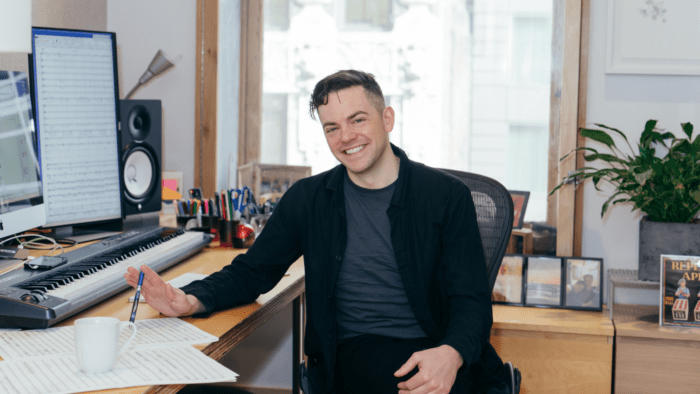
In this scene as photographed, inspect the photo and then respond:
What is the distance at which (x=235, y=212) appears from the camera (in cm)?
192

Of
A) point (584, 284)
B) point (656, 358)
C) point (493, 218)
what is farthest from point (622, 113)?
point (493, 218)

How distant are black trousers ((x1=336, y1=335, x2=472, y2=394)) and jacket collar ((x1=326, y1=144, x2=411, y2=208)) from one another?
309 mm

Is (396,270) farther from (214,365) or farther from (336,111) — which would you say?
(214,365)

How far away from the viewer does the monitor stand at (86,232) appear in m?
1.78

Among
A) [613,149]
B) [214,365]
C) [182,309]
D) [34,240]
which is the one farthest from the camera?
[613,149]

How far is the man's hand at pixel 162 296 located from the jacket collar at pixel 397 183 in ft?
1.41

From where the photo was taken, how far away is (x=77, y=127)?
70.7 inches

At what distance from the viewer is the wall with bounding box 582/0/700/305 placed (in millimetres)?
2238

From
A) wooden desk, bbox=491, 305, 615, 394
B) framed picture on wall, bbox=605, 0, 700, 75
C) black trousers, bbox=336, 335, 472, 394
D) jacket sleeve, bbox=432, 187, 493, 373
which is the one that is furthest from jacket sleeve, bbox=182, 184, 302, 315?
framed picture on wall, bbox=605, 0, 700, 75

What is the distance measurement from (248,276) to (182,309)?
0.21m

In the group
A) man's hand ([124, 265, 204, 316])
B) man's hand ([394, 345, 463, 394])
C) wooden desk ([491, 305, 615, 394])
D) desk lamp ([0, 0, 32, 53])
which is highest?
desk lamp ([0, 0, 32, 53])

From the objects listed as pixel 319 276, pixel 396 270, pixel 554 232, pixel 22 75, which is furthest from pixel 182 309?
pixel 554 232

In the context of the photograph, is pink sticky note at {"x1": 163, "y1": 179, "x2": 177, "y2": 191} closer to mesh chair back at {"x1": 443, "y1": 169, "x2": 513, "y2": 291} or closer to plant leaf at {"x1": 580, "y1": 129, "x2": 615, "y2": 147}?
mesh chair back at {"x1": 443, "y1": 169, "x2": 513, "y2": 291}

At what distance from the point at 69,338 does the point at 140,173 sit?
115 centimetres
